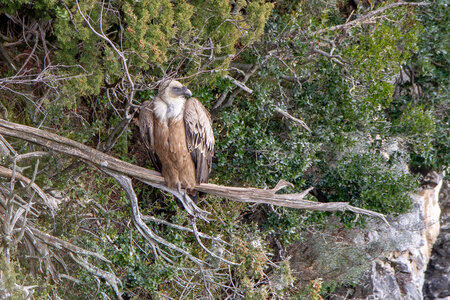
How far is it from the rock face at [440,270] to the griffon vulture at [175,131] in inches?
269

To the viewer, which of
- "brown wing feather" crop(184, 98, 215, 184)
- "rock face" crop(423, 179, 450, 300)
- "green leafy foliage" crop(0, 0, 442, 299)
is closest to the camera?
"brown wing feather" crop(184, 98, 215, 184)

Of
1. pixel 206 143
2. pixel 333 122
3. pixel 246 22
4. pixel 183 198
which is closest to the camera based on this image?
pixel 183 198

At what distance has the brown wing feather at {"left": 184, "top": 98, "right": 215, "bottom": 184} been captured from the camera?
17.2 feet

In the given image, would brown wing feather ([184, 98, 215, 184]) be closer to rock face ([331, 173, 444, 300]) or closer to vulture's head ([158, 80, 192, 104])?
vulture's head ([158, 80, 192, 104])

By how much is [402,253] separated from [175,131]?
18.6 feet

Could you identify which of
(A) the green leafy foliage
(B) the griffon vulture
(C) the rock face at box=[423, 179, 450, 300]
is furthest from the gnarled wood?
(C) the rock face at box=[423, 179, 450, 300]

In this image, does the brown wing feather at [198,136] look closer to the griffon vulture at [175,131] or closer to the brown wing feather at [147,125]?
the griffon vulture at [175,131]

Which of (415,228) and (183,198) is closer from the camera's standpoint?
(183,198)

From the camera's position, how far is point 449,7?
7527mm

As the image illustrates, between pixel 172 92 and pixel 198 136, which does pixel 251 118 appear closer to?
pixel 198 136

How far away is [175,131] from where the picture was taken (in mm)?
5207

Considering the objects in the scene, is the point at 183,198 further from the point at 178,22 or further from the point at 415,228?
the point at 415,228

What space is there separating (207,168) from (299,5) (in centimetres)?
304

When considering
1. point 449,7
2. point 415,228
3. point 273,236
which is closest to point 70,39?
point 273,236
